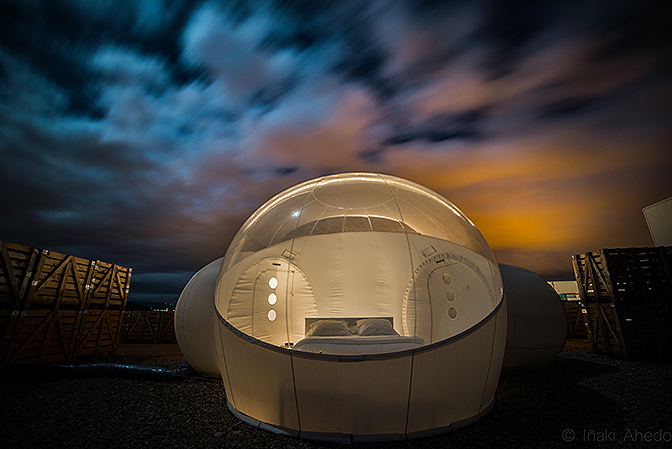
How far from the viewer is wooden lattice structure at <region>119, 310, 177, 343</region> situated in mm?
12695

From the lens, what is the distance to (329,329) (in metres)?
6.23

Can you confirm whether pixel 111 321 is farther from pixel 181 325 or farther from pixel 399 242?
pixel 399 242

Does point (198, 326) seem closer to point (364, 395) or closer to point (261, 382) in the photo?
point (261, 382)

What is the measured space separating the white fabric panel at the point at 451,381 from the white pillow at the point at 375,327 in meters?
2.94

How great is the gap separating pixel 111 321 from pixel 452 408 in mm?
9683

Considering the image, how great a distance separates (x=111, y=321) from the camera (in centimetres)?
823

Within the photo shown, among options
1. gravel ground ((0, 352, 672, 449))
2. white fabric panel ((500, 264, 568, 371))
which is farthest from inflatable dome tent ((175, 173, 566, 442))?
white fabric panel ((500, 264, 568, 371))

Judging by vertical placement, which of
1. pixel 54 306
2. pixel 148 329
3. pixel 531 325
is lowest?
pixel 148 329

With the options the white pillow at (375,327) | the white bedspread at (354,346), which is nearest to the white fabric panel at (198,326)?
the white bedspread at (354,346)

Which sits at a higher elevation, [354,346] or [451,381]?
[354,346]

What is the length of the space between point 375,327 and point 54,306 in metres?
7.59

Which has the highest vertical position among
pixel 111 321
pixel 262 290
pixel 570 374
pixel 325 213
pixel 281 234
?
pixel 325 213

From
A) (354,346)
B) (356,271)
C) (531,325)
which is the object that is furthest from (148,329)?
(531,325)

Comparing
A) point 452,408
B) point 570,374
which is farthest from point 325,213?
point 570,374
